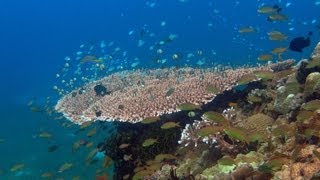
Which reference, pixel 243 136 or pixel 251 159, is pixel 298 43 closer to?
pixel 251 159

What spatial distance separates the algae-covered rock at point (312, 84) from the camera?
7438 millimetres

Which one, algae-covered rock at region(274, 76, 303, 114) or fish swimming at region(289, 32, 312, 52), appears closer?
algae-covered rock at region(274, 76, 303, 114)

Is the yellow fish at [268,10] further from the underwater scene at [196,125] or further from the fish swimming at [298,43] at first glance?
the fish swimming at [298,43]

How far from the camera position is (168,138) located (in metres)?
9.98

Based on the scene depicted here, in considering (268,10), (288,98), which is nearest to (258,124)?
(288,98)

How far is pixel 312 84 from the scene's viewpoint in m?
7.52

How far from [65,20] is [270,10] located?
134 meters

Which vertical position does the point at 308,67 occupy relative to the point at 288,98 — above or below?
above

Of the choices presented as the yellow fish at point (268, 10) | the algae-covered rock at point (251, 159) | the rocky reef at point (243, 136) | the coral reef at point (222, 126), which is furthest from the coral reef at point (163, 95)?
the algae-covered rock at point (251, 159)

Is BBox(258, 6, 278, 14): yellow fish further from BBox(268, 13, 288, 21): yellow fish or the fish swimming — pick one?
the fish swimming

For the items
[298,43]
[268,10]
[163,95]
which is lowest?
[163,95]

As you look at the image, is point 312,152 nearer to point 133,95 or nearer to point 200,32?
point 133,95

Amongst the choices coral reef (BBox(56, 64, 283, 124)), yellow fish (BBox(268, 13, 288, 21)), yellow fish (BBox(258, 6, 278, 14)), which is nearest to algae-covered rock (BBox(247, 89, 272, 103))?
coral reef (BBox(56, 64, 283, 124))

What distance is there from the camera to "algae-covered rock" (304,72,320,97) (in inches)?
293
